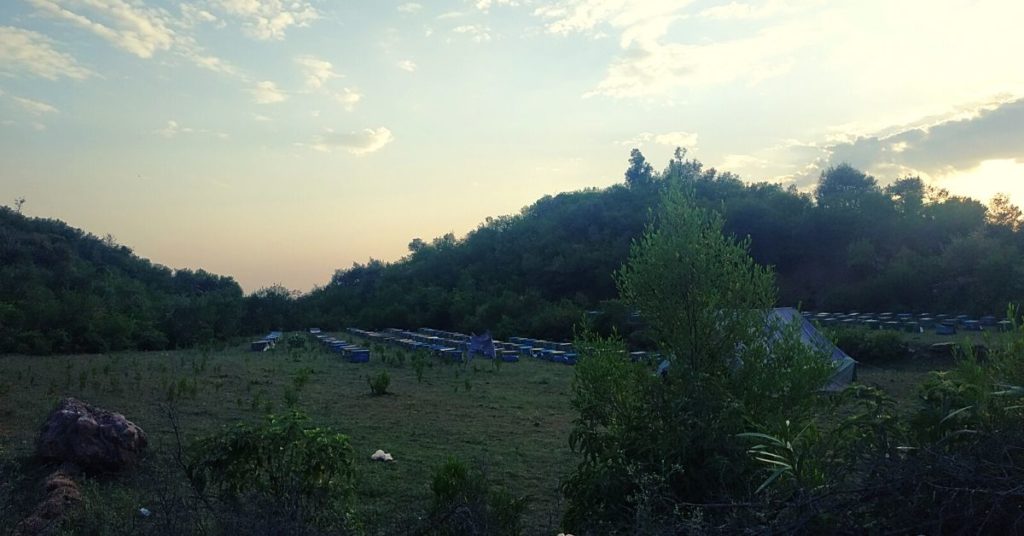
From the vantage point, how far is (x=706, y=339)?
4.73 metres

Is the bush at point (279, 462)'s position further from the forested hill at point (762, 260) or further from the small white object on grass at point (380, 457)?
the forested hill at point (762, 260)

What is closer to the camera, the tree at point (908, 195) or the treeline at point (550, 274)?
the treeline at point (550, 274)

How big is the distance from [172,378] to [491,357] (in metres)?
8.98

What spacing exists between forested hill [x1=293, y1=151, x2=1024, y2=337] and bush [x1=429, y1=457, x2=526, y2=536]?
17.7 metres

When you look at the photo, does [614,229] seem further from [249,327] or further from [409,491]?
[409,491]

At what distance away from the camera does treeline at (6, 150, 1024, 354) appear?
24.5 meters

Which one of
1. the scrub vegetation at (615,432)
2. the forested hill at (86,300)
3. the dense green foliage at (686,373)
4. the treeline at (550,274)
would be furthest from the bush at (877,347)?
the forested hill at (86,300)

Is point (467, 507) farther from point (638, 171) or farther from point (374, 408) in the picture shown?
point (638, 171)

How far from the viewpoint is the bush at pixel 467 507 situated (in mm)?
3438

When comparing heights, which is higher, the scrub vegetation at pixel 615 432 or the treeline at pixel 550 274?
the treeline at pixel 550 274

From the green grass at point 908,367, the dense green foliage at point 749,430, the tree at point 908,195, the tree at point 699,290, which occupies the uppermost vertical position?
the tree at point 908,195

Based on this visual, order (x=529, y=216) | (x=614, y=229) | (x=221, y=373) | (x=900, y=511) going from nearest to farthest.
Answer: (x=900, y=511)
(x=221, y=373)
(x=614, y=229)
(x=529, y=216)

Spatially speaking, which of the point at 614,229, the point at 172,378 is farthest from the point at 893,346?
the point at 614,229

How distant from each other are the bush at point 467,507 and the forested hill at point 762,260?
17.7 meters
